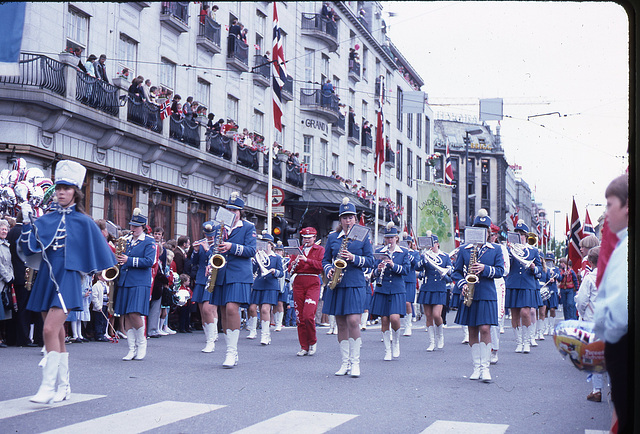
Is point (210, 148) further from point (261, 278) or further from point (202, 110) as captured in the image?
point (261, 278)

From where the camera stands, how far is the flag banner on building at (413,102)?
33.3 meters

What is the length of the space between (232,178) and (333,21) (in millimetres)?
12438

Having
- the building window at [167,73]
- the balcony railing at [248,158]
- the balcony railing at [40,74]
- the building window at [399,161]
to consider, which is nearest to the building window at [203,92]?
the building window at [167,73]

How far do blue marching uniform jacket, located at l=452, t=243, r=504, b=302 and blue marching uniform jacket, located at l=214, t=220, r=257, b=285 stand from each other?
279 cm

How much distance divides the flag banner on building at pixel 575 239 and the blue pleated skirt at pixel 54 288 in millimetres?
7804

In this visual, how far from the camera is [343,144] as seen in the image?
4266 cm

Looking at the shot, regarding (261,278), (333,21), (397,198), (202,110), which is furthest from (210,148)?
(397,198)

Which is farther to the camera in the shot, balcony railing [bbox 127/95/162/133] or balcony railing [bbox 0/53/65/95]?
balcony railing [bbox 127/95/162/133]

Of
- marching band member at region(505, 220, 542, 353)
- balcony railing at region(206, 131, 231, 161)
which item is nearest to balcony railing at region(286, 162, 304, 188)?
balcony railing at region(206, 131, 231, 161)

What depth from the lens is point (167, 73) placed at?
2591cm

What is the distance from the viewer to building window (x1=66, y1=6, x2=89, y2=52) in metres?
A: 20.8

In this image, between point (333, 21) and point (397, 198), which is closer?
point (333, 21)

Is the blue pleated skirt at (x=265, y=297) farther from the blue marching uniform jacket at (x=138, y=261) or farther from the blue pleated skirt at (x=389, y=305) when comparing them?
the blue marching uniform jacket at (x=138, y=261)

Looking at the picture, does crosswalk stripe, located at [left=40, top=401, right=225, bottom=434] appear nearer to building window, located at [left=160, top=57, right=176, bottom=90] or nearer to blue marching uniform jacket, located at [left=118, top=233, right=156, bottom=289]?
blue marching uniform jacket, located at [left=118, top=233, right=156, bottom=289]
